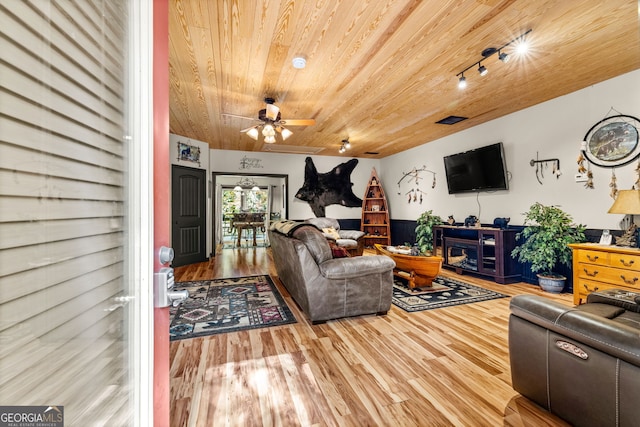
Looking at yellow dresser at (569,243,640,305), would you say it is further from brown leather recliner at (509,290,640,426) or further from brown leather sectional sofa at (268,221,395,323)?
brown leather sectional sofa at (268,221,395,323)

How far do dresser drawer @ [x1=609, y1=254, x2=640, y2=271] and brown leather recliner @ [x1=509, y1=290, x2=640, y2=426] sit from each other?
1.29 meters

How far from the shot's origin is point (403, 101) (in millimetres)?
3594

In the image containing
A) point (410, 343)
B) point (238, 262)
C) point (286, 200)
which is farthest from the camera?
point (286, 200)

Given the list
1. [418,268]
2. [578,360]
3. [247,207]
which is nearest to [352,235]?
[418,268]

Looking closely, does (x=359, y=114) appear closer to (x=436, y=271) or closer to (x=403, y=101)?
(x=403, y=101)

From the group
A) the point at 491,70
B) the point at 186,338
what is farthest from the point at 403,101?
the point at 186,338

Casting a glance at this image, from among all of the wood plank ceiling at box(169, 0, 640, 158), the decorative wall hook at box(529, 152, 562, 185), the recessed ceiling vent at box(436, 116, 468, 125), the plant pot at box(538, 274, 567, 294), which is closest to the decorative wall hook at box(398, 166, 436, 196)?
the recessed ceiling vent at box(436, 116, 468, 125)

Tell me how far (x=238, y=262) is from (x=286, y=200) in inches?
80.4

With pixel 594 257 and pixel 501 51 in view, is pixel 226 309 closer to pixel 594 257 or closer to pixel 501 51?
pixel 501 51

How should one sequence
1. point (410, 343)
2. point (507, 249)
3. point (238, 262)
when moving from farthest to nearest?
point (238, 262) → point (507, 249) → point (410, 343)

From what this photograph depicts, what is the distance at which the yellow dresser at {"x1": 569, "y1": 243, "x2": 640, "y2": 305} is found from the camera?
255 centimetres

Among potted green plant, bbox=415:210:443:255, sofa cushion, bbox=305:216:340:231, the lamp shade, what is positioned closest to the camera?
the lamp shade

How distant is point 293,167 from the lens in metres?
6.89

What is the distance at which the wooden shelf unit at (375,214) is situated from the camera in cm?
685
